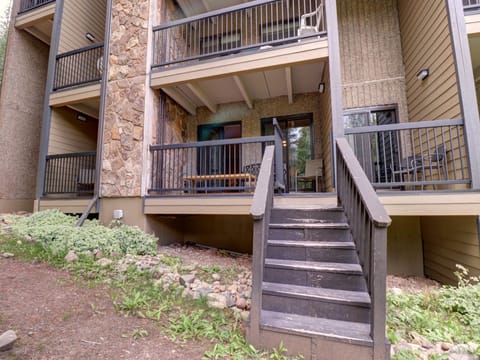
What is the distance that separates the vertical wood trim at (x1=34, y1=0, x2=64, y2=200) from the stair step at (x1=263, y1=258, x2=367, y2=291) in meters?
6.01

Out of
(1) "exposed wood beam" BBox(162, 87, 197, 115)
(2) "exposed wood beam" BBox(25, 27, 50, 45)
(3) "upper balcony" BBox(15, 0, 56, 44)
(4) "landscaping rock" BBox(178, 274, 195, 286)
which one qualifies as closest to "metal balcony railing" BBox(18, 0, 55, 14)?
(3) "upper balcony" BBox(15, 0, 56, 44)

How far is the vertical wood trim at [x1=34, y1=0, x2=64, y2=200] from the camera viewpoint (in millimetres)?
5883

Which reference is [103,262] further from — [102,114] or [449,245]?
[449,245]

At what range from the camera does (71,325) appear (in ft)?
7.11

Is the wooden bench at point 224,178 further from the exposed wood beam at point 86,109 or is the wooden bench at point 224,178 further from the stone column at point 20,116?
the stone column at point 20,116

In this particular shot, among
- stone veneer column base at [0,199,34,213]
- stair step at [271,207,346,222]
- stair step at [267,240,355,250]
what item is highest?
stone veneer column base at [0,199,34,213]

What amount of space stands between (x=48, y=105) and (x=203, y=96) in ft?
12.6

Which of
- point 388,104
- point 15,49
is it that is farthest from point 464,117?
point 15,49

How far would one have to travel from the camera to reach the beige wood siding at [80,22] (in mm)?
Result: 6609

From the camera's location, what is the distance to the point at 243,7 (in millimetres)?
4750

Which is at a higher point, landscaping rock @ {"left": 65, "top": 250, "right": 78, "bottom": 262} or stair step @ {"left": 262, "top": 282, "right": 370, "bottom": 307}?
landscaping rock @ {"left": 65, "top": 250, "right": 78, "bottom": 262}

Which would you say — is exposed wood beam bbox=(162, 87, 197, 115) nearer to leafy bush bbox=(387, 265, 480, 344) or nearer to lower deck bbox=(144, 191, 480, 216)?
lower deck bbox=(144, 191, 480, 216)

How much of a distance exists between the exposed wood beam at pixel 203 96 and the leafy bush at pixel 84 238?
3349mm

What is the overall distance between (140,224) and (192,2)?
5919 millimetres
